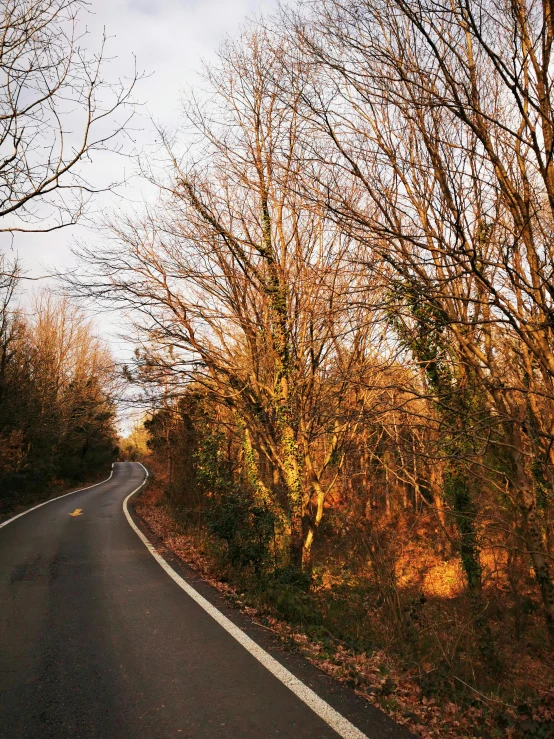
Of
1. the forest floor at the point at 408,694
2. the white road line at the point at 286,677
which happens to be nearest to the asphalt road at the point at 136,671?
the white road line at the point at 286,677

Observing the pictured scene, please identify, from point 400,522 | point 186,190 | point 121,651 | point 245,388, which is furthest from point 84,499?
point 121,651

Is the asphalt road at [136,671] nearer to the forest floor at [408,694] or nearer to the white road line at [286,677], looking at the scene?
the white road line at [286,677]

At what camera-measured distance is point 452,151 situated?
5250 millimetres

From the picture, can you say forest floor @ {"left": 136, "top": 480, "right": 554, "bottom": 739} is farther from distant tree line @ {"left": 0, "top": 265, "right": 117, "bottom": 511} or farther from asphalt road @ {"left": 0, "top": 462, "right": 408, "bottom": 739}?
distant tree line @ {"left": 0, "top": 265, "right": 117, "bottom": 511}

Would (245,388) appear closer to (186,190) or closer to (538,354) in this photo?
(186,190)

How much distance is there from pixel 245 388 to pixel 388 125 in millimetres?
5909

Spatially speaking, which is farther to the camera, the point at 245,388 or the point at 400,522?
the point at 400,522

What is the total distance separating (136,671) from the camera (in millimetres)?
4434

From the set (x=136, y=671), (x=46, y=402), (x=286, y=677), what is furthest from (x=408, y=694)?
(x=46, y=402)

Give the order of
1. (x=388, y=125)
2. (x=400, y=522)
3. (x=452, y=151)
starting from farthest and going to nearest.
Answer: (x=400, y=522) < (x=388, y=125) < (x=452, y=151)

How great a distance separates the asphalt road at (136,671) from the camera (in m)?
3.49

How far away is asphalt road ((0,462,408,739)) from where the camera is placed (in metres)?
3.49

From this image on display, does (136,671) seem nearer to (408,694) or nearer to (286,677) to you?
(286,677)

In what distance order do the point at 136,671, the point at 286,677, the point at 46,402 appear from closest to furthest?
the point at 286,677, the point at 136,671, the point at 46,402
